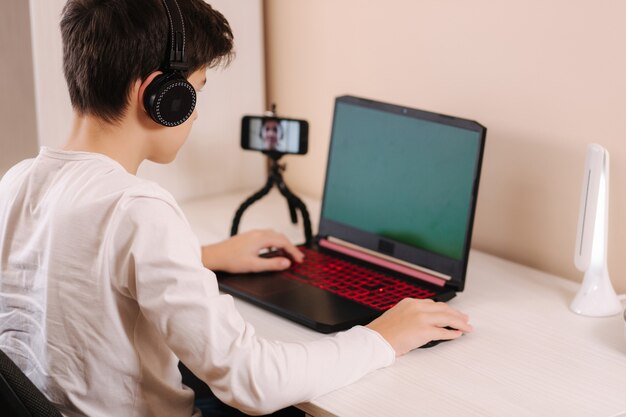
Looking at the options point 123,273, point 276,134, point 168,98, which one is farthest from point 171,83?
point 276,134

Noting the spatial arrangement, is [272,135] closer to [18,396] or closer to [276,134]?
[276,134]

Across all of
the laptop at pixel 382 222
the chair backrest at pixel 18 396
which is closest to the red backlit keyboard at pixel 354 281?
the laptop at pixel 382 222

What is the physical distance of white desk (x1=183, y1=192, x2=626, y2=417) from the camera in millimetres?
1095

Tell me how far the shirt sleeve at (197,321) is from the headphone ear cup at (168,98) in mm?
134

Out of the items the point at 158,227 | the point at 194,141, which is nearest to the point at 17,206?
the point at 158,227

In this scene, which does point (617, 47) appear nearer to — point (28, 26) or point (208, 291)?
point (208, 291)

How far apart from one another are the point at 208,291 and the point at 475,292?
2.00ft

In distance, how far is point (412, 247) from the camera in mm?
1519

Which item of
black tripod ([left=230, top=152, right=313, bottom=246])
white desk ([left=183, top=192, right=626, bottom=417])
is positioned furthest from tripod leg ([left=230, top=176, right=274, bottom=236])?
white desk ([left=183, top=192, right=626, bottom=417])

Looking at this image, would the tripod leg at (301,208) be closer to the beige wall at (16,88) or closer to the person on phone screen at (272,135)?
the person on phone screen at (272,135)

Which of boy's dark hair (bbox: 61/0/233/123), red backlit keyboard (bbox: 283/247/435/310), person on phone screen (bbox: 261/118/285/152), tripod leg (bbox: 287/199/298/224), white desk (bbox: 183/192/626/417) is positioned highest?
boy's dark hair (bbox: 61/0/233/123)

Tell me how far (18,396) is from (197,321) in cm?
21

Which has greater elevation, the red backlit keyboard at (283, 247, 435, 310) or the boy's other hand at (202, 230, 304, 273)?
the boy's other hand at (202, 230, 304, 273)

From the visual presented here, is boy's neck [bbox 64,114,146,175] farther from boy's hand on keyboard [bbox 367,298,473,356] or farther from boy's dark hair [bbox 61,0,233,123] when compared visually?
boy's hand on keyboard [bbox 367,298,473,356]
